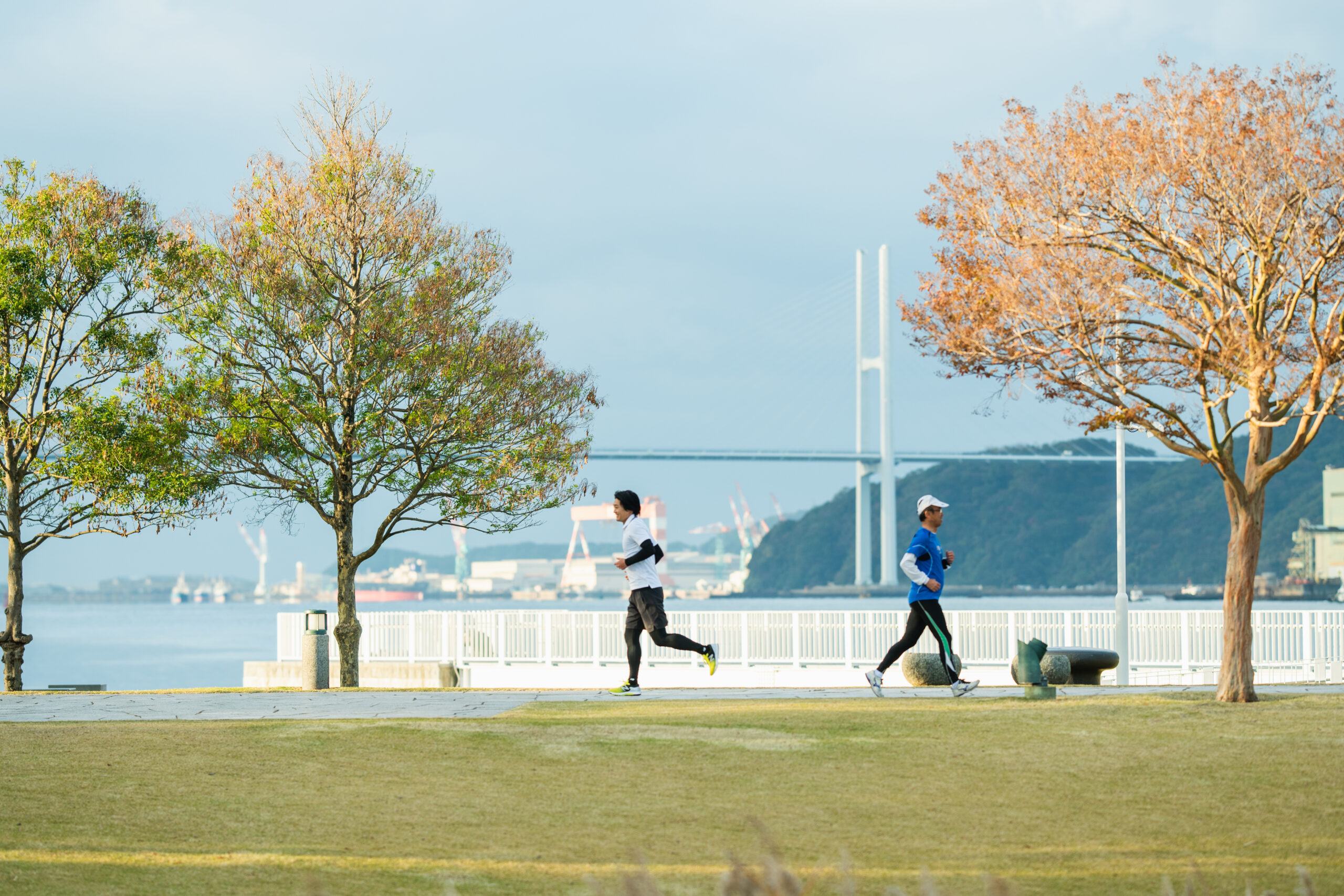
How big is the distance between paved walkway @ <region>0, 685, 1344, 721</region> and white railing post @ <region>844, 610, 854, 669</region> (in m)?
9.04

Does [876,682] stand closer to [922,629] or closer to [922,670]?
[922,629]

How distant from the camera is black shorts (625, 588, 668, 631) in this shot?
11031mm

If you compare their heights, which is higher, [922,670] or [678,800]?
[678,800]

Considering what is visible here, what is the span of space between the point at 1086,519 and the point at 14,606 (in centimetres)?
7756

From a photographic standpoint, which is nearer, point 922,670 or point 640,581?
point 640,581

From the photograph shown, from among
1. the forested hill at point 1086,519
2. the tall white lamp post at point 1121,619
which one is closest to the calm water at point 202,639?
the forested hill at point 1086,519

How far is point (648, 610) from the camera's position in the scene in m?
11.0

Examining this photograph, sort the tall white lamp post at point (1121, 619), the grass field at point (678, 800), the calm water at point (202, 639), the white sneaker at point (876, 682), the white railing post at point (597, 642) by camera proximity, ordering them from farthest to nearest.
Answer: the calm water at point (202, 639), the white railing post at point (597, 642), the tall white lamp post at point (1121, 619), the white sneaker at point (876, 682), the grass field at point (678, 800)

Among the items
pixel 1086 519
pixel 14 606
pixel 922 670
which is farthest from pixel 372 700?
pixel 1086 519

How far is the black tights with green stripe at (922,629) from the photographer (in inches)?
417

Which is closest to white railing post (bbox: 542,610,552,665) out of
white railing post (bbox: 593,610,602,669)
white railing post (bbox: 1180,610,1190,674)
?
white railing post (bbox: 593,610,602,669)

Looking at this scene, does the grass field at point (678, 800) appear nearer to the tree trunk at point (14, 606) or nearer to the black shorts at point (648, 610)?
the black shorts at point (648, 610)

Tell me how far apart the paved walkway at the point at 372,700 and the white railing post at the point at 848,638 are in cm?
904

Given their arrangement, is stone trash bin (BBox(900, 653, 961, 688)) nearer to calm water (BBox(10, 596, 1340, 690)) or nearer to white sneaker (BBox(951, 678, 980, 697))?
white sneaker (BBox(951, 678, 980, 697))
